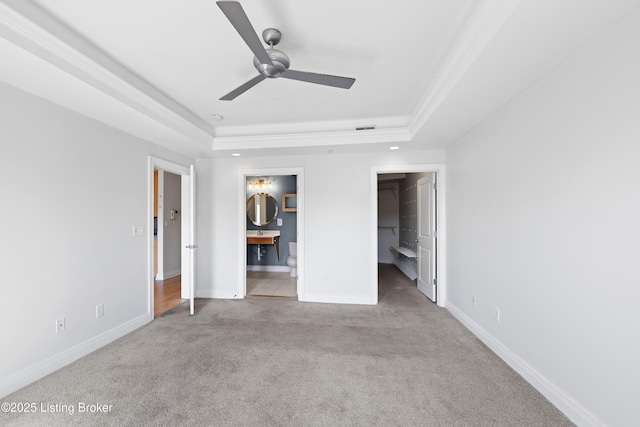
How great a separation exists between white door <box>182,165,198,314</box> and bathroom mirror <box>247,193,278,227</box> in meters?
2.13

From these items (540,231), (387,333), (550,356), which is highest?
(540,231)

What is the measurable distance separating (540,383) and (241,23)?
9.87 ft

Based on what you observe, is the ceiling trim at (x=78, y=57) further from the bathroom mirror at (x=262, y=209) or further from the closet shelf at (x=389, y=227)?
the closet shelf at (x=389, y=227)

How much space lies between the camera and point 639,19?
51.1 inches

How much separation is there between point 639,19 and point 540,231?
1.26 meters

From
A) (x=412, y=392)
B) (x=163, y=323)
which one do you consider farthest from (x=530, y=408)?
(x=163, y=323)

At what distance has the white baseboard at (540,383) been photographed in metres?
1.60

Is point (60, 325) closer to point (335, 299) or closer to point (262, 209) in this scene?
point (335, 299)

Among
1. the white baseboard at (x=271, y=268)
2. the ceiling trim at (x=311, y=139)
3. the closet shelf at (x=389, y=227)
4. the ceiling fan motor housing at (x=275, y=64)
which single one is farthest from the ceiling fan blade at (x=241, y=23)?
the closet shelf at (x=389, y=227)

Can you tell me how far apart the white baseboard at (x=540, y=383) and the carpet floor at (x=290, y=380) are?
45 mm

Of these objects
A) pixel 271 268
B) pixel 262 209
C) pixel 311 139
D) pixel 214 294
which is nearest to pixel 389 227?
pixel 271 268

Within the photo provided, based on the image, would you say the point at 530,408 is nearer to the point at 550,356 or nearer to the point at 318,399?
the point at 550,356

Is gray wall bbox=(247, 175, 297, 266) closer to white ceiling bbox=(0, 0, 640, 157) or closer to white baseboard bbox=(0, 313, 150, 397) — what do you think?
white ceiling bbox=(0, 0, 640, 157)

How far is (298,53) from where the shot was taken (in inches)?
80.7
